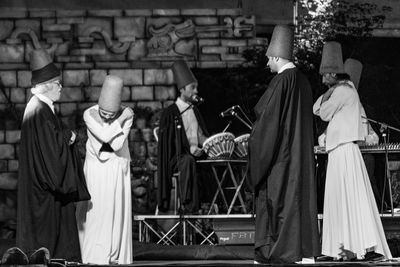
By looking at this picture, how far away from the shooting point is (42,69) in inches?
417

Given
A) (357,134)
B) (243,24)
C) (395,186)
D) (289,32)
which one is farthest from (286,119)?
(243,24)

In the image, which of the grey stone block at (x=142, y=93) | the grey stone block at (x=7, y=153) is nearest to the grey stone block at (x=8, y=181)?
the grey stone block at (x=7, y=153)

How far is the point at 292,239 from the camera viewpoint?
910 centimetres

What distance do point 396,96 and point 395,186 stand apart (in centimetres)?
131

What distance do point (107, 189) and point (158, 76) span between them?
3.69 meters

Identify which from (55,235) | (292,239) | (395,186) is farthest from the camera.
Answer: (395,186)

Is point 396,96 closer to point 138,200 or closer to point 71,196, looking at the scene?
point 138,200

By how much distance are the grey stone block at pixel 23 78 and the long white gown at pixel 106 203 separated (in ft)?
11.5

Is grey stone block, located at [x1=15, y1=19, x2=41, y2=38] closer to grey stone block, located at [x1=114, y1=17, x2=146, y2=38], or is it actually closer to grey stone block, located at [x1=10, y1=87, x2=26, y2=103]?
grey stone block, located at [x1=10, y1=87, x2=26, y2=103]

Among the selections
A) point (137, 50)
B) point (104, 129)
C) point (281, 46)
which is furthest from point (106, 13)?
point (281, 46)

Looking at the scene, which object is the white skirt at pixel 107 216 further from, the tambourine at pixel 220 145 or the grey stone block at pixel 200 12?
the grey stone block at pixel 200 12

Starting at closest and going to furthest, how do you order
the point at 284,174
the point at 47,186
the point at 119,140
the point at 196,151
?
the point at 284,174 → the point at 47,186 → the point at 119,140 → the point at 196,151

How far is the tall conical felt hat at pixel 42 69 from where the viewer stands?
34.5 ft

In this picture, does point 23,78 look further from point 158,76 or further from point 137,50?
point 158,76
